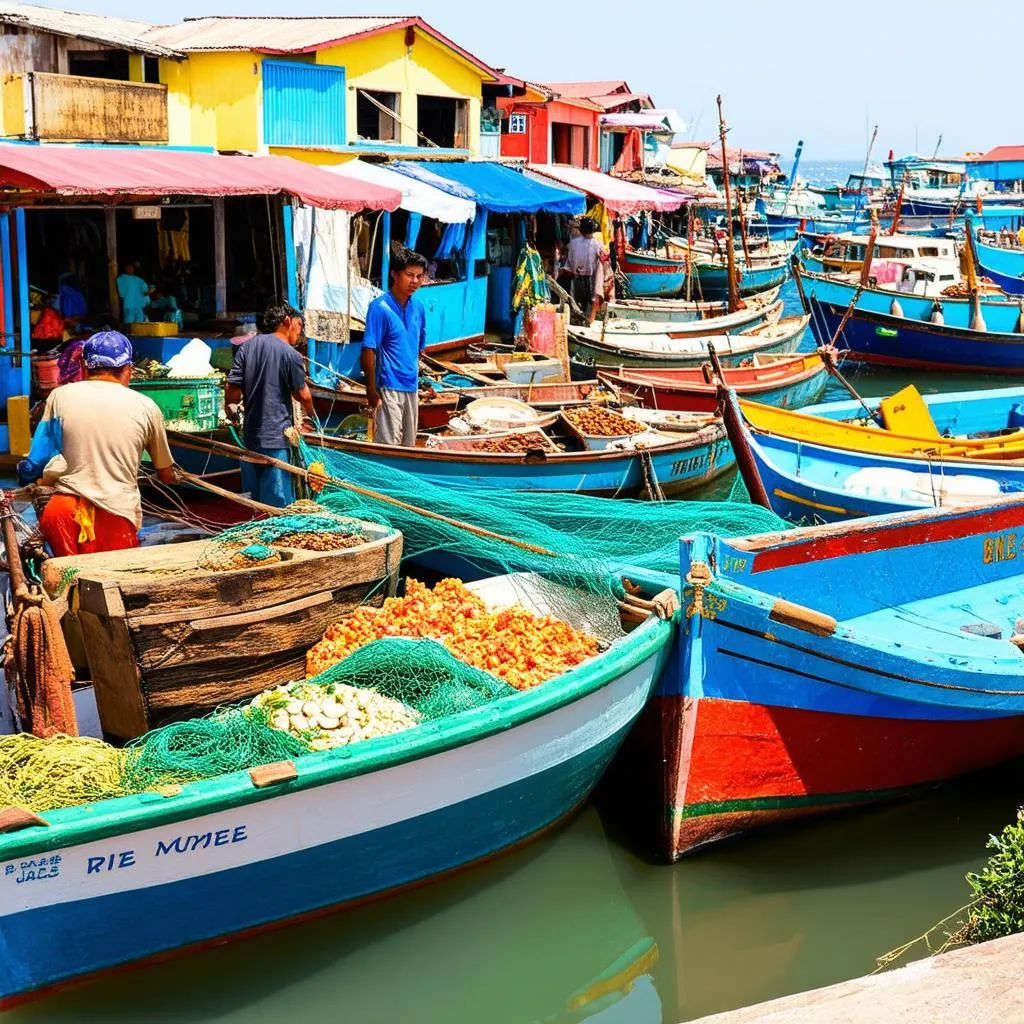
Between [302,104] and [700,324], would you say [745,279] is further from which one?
[302,104]

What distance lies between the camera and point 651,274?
28.8 metres

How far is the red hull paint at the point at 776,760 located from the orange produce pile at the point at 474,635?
593mm

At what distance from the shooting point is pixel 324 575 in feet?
19.6

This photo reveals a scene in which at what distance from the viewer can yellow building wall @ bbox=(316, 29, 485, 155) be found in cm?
1797

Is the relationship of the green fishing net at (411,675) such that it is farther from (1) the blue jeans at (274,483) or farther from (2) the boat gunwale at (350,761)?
(1) the blue jeans at (274,483)

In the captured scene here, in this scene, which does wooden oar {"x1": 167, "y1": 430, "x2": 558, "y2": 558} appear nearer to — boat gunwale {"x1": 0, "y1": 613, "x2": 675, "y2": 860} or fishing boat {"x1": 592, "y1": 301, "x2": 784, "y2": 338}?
boat gunwale {"x1": 0, "y1": 613, "x2": 675, "y2": 860}

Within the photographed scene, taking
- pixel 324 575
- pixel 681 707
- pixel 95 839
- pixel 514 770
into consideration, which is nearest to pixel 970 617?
pixel 681 707

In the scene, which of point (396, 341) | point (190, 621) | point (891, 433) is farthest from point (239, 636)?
point (891, 433)

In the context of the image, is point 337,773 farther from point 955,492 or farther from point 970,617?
point 955,492

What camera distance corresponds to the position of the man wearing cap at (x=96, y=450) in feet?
19.1

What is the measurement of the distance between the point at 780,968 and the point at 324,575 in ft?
9.09

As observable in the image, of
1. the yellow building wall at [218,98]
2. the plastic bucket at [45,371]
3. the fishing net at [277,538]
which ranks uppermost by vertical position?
the yellow building wall at [218,98]

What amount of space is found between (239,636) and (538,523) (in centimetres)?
217

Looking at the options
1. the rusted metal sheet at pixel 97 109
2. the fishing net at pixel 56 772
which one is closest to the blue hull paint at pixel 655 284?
the rusted metal sheet at pixel 97 109
